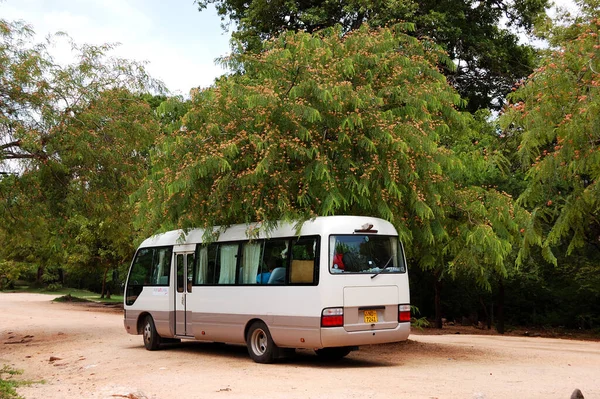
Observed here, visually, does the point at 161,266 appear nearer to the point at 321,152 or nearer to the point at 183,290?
the point at 183,290

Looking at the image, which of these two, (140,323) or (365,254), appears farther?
(140,323)

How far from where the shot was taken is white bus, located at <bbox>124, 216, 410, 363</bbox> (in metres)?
12.3

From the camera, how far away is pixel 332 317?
1216cm

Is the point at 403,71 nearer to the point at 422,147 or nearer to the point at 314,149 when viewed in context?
the point at 422,147

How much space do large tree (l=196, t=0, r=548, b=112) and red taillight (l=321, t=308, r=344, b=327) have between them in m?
15.8

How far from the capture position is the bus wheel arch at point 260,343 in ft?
43.0

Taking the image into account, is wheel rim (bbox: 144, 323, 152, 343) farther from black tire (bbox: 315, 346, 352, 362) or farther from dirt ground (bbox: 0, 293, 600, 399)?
black tire (bbox: 315, 346, 352, 362)

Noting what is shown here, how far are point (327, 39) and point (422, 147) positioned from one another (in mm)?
3164

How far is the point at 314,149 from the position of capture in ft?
43.8

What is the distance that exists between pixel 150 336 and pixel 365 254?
634cm

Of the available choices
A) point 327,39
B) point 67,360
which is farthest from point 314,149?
point 67,360

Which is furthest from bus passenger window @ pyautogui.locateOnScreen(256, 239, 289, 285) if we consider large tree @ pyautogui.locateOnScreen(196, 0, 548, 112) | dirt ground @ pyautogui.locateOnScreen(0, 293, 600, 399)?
large tree @ pyautogui.locateOnScreen(196, 0, 548, 112)

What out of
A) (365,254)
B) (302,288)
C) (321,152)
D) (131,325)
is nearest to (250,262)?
(302,288)

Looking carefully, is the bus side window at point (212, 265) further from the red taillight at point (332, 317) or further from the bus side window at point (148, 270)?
the red taillight at point (332, 317)
